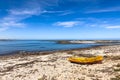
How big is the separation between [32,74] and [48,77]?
227cm

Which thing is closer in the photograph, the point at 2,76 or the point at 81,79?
the point at 81,79

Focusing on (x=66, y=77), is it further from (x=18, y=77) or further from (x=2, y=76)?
(x=2, y=76)

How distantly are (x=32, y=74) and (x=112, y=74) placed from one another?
8672mm

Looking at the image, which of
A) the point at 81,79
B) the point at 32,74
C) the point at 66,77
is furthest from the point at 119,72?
the point at 32,74

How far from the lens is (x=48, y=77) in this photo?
A: 1577cm

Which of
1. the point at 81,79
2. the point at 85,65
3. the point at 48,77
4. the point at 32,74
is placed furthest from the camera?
the point at 85,65

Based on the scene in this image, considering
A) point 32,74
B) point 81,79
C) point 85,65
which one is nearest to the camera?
point 81,79

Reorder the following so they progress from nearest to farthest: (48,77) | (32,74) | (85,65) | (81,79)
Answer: (81,79) → (48,77) → (32,74) → (85,65)

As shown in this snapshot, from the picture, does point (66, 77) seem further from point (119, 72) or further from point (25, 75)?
point (119, 72)

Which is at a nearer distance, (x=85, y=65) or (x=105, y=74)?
(x=105, y=74)

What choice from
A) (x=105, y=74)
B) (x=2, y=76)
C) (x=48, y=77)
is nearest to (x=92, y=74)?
(x=105, y=74)

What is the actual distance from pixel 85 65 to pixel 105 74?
199 inches

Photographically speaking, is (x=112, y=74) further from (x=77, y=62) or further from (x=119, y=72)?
(x=77, y=62)

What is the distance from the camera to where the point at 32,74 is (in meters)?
17.0
